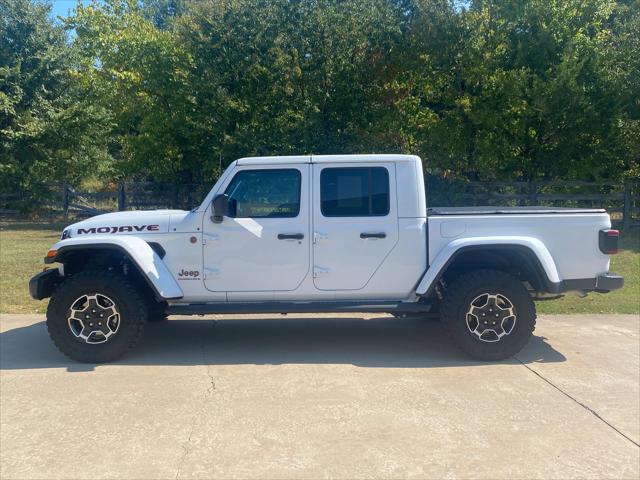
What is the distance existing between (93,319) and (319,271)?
91.1 inches

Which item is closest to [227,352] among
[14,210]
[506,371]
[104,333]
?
[104,333]

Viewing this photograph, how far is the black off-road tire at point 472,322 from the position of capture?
20.3ft

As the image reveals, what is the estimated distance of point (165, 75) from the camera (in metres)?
19.1

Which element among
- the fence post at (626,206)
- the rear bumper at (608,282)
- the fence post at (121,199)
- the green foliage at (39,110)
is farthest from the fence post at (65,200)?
the rear bumper at (608,282)

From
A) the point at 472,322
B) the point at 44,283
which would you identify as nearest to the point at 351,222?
the point at 472,322

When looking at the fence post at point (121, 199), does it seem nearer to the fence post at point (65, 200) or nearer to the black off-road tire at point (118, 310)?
the fence post at point (65, 200)

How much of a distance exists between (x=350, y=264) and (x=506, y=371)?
1.83 m

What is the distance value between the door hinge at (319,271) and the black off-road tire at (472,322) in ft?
4.07

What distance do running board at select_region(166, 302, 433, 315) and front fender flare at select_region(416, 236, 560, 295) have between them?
0.29m

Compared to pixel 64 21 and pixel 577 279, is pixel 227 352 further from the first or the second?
pixel 64 21

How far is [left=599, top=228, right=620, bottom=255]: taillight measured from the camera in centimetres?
617

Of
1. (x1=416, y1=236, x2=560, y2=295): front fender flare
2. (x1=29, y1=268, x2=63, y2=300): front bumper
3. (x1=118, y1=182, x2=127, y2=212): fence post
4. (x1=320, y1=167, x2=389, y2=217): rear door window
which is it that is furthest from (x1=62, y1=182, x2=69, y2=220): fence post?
(x1=416, y1=236, x2=560, y2=295): front fender flare

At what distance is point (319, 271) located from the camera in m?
6.26

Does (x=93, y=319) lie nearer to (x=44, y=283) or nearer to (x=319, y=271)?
(x=44, y=283)
